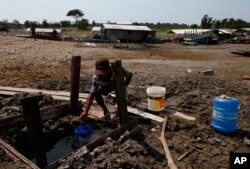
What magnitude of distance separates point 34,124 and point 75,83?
2264mm

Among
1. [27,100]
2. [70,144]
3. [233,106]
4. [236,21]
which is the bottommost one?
[70,144]

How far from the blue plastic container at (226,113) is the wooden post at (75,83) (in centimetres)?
305

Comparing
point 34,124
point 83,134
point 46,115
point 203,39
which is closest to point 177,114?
point 83,134

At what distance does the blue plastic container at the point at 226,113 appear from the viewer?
577cm

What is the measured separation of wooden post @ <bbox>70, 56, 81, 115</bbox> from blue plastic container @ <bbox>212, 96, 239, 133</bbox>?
305 cm

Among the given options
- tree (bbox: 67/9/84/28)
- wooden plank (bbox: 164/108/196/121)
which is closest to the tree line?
tree (bbox: 67/9/84/28)

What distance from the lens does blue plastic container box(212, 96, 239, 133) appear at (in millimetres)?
5766

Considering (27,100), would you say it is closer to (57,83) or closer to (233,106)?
(233,106)

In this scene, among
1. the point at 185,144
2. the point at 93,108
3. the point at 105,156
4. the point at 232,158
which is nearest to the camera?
the point at 105,156

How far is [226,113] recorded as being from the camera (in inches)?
Answer: 228

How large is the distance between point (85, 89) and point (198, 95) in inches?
138

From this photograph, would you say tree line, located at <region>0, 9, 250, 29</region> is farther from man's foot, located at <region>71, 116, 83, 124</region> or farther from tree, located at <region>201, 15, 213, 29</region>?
man's foot, located at <region>71, 116, 83, 124</region>

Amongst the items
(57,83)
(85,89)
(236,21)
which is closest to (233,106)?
(85,89)

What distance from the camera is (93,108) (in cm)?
684
